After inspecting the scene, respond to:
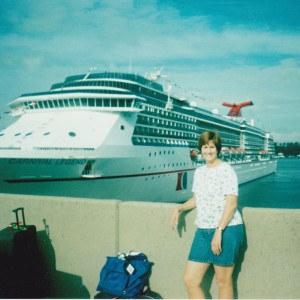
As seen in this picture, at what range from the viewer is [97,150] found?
13773 mm

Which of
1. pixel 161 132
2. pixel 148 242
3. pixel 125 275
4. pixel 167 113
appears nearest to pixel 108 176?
pixel 161 132

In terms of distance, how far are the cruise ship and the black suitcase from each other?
→ 32.7 ft

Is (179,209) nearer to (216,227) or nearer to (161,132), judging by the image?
(216,227)

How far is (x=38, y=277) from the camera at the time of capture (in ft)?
11.0

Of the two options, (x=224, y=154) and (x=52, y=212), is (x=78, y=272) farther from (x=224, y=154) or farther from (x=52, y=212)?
(x=224, y=154)

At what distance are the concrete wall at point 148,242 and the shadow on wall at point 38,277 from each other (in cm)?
1

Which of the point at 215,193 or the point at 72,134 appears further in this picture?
the point at 72,134

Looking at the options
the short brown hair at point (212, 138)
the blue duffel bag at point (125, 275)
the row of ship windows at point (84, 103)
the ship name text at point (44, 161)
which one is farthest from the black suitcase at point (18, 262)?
the row of ship windows at point (84, 103)

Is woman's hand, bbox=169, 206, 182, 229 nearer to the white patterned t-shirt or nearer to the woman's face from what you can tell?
the white patterned t-shirt

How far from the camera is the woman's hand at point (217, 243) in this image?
250cm

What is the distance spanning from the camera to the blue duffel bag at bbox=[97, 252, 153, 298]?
2.89m

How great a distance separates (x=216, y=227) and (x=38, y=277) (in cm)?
205

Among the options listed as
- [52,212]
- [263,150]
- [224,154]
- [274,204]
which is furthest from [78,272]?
[263,150]

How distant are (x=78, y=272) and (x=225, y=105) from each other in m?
57.8
